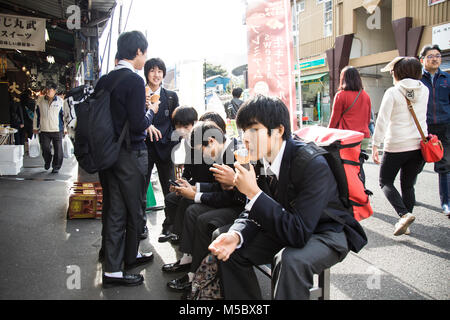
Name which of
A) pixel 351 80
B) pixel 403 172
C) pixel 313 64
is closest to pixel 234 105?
pixel 351 80

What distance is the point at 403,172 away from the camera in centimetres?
394

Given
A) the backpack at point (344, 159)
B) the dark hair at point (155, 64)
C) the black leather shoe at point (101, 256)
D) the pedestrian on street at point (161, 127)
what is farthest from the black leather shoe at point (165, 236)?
the backpack at point (344, 159)

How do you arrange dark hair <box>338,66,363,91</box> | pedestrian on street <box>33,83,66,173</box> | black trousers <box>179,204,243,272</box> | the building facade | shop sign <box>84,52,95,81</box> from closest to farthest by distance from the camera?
black trousers <box>179,204,243,272</box>, dark hair <box>338,66,363,91</box>, shop sign <box>84,52,95,81</box>, pedestrian on street <box>33,83,66,173</box>, the building facade

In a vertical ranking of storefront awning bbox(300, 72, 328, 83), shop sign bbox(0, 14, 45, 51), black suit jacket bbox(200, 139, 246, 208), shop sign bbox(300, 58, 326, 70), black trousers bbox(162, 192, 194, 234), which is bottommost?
black trousers bbox(162, 192, 194, 234)

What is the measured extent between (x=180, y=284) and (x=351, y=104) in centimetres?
332

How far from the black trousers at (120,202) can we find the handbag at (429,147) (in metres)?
3.04

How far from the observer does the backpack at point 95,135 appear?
8.64ft

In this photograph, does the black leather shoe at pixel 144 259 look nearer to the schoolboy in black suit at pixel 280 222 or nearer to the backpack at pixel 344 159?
the schoolboy in black suit at pixel 280 222

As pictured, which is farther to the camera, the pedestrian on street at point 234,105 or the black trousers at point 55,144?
the black trousers at point 55,144

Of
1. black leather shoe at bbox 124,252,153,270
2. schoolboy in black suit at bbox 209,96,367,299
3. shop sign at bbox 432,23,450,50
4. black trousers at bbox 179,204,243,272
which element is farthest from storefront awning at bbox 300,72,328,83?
schoolboy in black suit at bbox 209,96,367,299

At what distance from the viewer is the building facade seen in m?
12.5

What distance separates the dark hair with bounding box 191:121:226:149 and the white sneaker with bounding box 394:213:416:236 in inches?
89.4

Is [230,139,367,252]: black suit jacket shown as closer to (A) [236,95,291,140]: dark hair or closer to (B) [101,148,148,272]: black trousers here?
(A) [236,95,291,140]: dark hair

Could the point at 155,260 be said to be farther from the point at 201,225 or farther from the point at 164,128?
the point at 164,128
